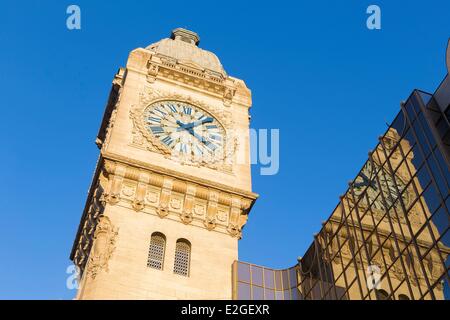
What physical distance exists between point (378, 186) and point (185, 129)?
1634 centimetres

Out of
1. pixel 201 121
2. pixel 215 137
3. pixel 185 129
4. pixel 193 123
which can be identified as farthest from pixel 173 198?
pixel 201 121

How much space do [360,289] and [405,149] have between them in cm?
714

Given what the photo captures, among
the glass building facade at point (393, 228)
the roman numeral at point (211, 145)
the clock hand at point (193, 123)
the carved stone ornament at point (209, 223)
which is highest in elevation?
the clock hand at point (193, 123)

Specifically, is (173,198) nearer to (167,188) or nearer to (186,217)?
(167,188)

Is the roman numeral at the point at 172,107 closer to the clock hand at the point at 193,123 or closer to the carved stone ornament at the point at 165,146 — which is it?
the carved stone ornament at the point at 165,146

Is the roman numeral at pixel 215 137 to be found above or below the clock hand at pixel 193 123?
below

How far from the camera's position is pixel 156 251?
36.0 meters

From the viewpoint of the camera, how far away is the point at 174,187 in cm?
3919

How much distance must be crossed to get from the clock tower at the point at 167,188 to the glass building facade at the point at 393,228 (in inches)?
111

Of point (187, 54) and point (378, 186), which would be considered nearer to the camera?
point (378, 186)

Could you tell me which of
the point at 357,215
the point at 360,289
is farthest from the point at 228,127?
the point at 360,289

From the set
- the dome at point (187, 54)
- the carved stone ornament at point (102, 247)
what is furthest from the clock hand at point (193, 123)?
the carved stone ornament at point (102, 247)

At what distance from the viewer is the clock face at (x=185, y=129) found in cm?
4269

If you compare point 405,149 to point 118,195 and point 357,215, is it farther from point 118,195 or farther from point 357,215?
point 118,195
